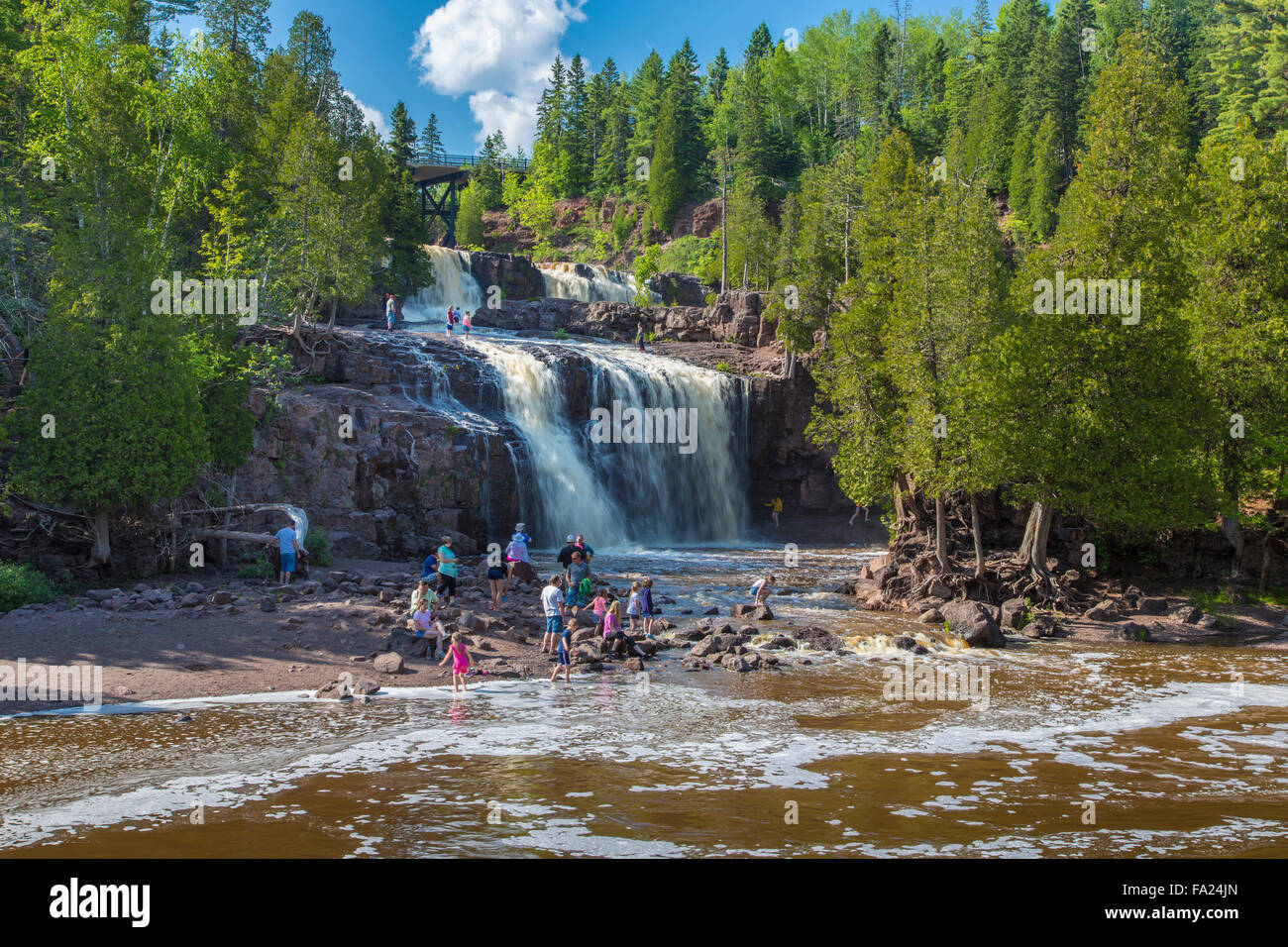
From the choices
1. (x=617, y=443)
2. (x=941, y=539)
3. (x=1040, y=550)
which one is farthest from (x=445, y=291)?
(x=1040, y=550)

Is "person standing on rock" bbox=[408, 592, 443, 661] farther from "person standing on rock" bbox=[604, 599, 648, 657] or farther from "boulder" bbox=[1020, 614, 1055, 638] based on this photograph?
"boulder" bbox=[1020, 614, 1055, 638]

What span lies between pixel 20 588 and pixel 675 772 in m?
14.8

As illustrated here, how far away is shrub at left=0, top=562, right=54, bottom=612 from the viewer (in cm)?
1839

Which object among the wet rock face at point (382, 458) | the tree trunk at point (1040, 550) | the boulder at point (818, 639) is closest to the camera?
the boulder at point (818, 639)

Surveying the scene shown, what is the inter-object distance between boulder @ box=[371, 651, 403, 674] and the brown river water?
1164 mm

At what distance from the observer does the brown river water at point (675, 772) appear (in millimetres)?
9367

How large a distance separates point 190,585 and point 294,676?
648cm

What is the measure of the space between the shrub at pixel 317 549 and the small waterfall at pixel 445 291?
3233cm

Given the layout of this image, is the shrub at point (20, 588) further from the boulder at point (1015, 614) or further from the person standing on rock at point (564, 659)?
the boulder at point (1015, 614)

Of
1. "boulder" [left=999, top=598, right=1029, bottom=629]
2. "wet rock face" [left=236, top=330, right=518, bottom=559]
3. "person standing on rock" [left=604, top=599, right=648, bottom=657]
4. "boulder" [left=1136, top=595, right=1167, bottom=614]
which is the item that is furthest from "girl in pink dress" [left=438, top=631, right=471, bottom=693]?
"boulder" [left=1136, top=595, right=1167, bottom=614]

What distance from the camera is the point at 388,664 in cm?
1689

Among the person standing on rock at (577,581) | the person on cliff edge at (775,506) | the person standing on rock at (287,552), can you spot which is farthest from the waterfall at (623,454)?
the person standing on rock at (287,552)

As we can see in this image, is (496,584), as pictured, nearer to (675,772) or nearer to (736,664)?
(736,664)
